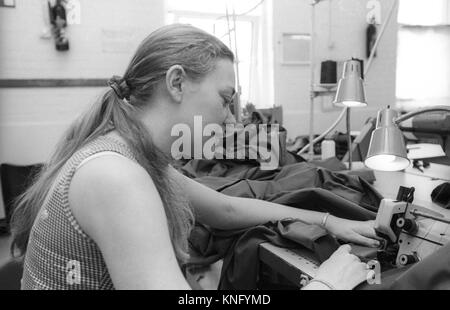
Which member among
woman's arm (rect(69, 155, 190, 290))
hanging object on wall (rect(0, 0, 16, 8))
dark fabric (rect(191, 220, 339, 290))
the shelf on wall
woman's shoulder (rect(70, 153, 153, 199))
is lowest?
dark fabric (rect(191, 220, 339, 290))

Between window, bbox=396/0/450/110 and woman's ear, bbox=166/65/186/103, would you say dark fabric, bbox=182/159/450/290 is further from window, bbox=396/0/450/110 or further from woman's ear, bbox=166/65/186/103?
window, bbox=396/0/450/110

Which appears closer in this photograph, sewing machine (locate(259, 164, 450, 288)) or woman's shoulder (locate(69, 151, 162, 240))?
woman's shoulder (locate(69, 151, 162, 240))

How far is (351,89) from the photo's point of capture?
66.7 inches

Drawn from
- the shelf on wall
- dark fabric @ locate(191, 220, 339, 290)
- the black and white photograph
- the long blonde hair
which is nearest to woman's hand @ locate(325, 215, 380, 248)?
the black and white photograph

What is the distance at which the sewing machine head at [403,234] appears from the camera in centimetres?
98

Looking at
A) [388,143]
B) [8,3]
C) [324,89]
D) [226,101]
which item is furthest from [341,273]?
[8,3]

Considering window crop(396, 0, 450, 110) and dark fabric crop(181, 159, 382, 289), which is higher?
window crop(396, 0, 450, 110)

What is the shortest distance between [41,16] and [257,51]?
207 cm

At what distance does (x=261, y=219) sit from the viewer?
129 cm

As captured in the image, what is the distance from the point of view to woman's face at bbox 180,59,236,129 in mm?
959

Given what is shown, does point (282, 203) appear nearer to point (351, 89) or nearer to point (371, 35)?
point (351, 89)

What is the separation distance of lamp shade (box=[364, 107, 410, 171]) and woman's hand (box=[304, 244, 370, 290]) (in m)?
0.30

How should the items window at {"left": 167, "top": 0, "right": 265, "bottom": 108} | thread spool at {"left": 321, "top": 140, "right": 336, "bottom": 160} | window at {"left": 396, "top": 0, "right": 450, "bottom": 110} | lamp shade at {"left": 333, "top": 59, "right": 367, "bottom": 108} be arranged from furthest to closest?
window at {"left": 396, "top": 0, "right": 450, "bottom": 110} → window at {"left": 167, "top": 0, "right": 265, "bottom": 108} → thread spool at {"left": 321, "top": 140, "right": 336, "bottom": 160} → lamp shade at {"left": 333, "top": 59, "right": 367, "bottom": 108}

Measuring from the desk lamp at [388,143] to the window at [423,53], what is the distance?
4.33 m
